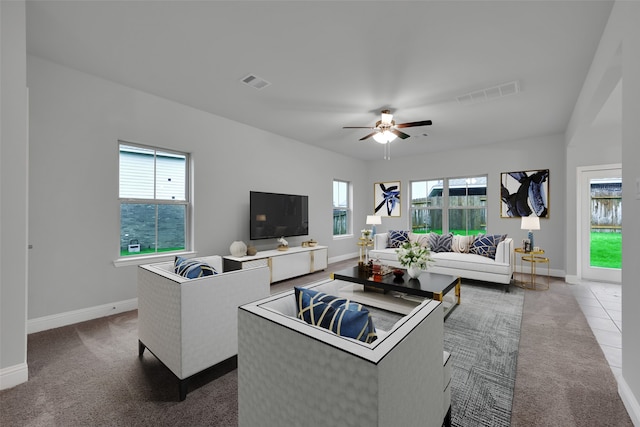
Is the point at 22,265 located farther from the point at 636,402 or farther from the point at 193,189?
the point at 636,402

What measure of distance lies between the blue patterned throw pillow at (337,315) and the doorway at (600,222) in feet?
18.3

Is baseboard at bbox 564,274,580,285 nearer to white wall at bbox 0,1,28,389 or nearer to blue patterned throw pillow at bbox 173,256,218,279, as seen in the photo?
blue patterned throw pillow at bbox 173,256,218,279

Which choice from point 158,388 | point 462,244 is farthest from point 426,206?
point 158,388

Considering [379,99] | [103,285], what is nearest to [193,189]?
[103,285]

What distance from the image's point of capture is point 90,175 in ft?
10.2

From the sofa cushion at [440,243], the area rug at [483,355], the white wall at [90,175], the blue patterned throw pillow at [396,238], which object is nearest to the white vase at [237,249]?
the white wall at [90,175]

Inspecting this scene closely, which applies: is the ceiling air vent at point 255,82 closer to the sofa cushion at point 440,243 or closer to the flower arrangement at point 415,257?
the flower arrangement at point 415,257

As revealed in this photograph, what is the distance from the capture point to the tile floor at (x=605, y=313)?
2.38 m

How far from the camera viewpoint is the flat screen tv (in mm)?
4715

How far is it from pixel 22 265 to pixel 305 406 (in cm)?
238

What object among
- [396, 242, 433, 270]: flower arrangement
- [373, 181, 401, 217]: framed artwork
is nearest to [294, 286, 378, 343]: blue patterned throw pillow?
[396, 242, 433, 270]: flower arrangement

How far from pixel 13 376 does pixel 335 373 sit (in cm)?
250

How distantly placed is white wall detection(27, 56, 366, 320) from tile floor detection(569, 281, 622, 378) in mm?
4602

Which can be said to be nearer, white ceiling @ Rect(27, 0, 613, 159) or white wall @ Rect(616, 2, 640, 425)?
white wall @ Rect(616, 2, 640, 425)
